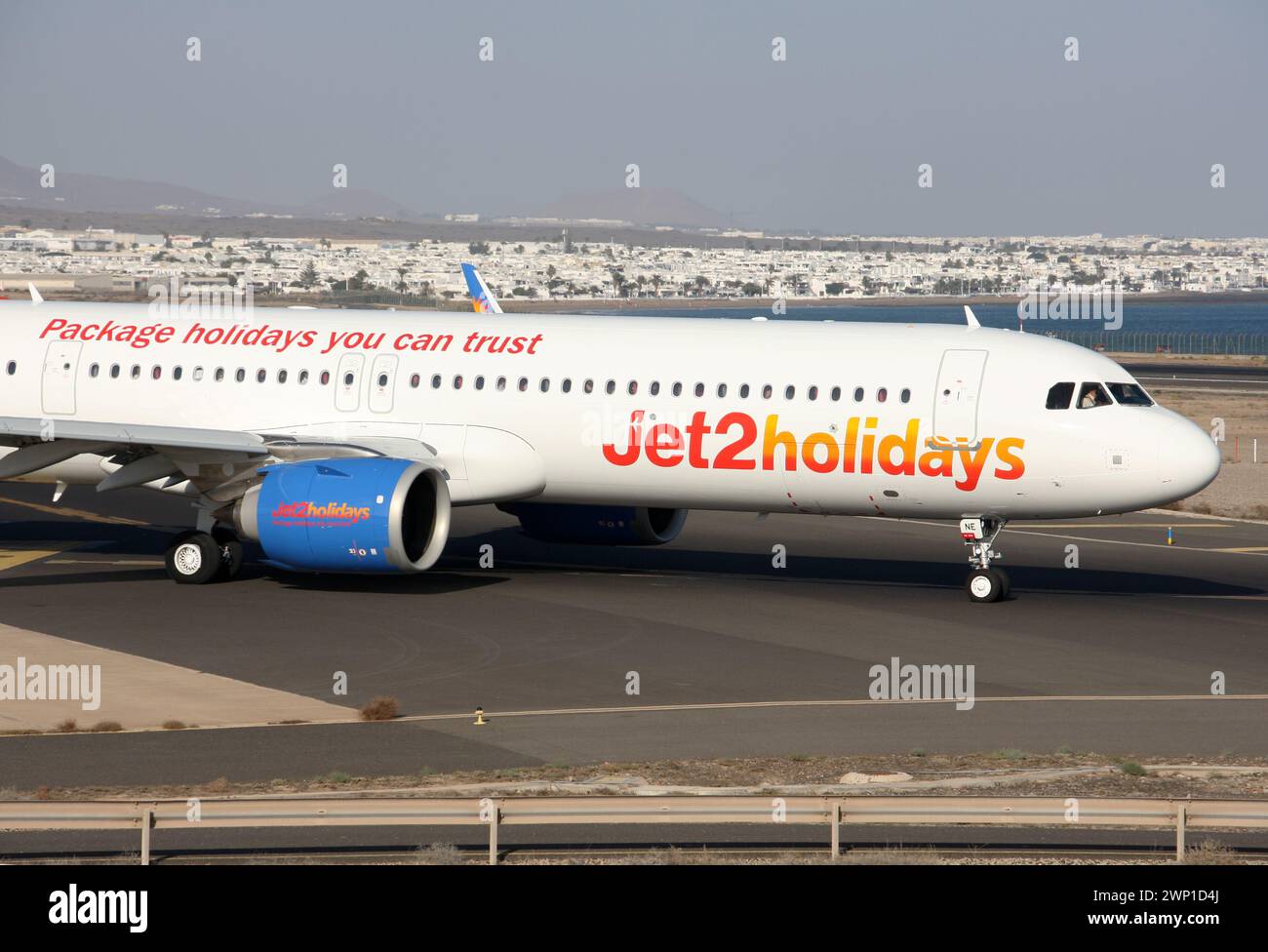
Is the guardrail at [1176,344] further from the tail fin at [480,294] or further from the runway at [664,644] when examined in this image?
the runway at [664,644]

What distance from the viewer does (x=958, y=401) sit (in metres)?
28.9

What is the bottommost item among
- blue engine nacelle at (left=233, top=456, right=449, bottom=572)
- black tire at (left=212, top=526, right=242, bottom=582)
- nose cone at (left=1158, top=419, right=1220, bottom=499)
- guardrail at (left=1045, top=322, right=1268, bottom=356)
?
Answer: black tire at (left=212, top=526, right=242, bottom=582)

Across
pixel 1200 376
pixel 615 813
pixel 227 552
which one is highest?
pixel 1200 376

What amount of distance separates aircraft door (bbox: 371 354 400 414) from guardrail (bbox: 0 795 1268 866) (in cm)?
1780

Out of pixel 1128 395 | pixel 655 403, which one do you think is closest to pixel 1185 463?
pixel 1128 395

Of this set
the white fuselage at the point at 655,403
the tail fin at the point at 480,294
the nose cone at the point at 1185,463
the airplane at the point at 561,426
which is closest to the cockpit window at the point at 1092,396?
the airplane at the point at 561,426

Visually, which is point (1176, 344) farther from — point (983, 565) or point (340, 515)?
point (340, 515)

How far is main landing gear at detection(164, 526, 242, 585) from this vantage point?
31203 millimetres

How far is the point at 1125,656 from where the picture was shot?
83.6 ft

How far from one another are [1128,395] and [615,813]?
17595mm

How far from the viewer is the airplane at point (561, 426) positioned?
28766 millimetres

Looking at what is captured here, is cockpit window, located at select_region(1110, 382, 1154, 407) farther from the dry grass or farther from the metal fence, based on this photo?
the metal fence

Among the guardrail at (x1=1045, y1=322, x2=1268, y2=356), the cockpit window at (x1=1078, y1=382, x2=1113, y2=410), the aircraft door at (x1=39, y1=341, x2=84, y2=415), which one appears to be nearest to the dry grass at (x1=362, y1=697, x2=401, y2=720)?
the cockpit window at (x1=1078, y1=382, x2=1113, y2=410)

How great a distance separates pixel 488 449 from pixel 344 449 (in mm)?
2539
